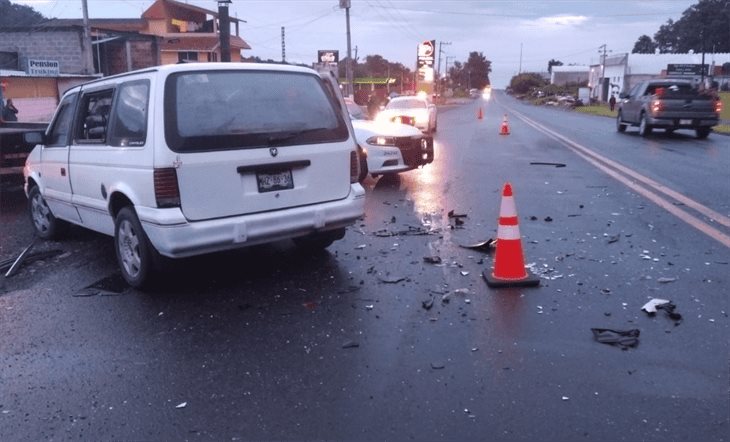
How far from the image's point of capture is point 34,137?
7.13m

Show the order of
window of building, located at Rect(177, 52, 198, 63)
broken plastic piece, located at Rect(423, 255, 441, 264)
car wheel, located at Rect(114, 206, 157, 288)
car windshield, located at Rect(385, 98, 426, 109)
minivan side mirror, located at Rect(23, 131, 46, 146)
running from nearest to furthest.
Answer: car wheel, located at Rect(114, 206, 157, 288) < broken plastic piece, located at Rect(423, 255, 441, 264) < minivan side mirror, located at Rect(23, 131, 46, 146) < car windshield, located at Rect(385, 98, 426, 109) < window of building, located at Rect(177, 52, 198, 63)

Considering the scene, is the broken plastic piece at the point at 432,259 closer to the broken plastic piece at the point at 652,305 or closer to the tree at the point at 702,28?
the broken plastic piece at the point at 652,305

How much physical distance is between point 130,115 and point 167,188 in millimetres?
905

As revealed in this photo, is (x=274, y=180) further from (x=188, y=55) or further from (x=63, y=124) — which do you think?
(x=188, y=55)

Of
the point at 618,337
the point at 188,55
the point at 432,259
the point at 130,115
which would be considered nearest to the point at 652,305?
the point at 618,337

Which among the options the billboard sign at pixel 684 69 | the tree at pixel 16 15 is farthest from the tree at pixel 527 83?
the tree at pixel 16 15

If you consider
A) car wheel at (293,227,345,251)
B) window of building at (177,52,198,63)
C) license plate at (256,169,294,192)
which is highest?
window of building at (177,52,198,63)

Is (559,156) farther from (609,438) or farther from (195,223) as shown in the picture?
(609,438)

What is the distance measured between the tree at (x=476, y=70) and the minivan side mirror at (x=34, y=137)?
191734 mm

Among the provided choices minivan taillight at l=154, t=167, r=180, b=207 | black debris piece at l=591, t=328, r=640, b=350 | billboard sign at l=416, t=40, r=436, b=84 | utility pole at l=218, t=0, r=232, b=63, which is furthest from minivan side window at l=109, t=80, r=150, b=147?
billboard sign at l=416, t=40, r=436, b=84

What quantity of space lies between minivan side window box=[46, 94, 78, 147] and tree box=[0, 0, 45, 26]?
5499 centimetres

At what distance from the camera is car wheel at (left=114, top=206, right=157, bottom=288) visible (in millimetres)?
5578

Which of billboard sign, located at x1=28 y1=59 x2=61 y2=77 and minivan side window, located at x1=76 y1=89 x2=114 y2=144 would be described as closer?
minivan side window, located at x1=76 y1=89 x2=114 y2=144

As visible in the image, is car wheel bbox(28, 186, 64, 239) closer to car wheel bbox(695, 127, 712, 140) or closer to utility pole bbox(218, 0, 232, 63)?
utility pole bbox(218, 0, 232, 63)
